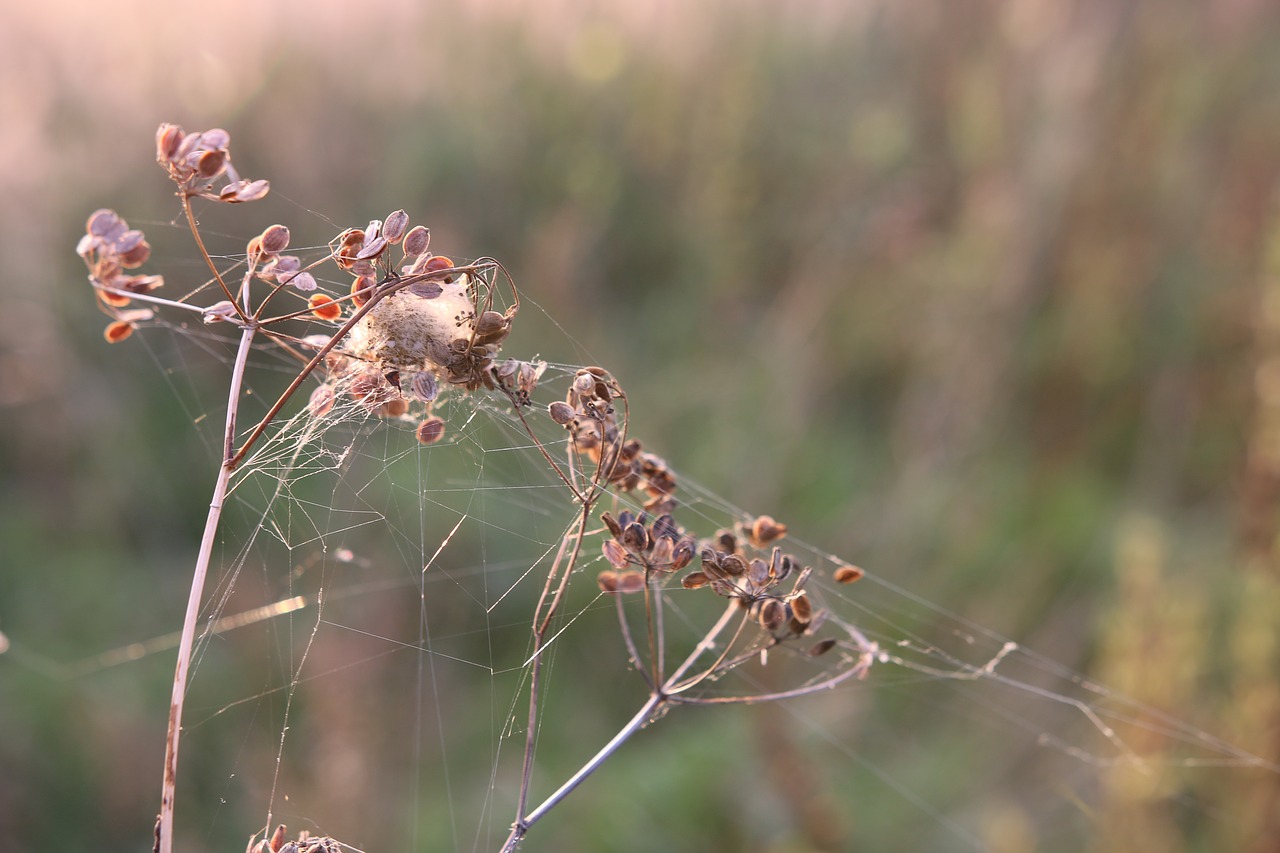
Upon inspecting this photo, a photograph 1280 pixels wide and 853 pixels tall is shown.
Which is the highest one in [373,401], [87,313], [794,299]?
[794,299]

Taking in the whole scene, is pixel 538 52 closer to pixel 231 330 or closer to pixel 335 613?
pixel 231 330

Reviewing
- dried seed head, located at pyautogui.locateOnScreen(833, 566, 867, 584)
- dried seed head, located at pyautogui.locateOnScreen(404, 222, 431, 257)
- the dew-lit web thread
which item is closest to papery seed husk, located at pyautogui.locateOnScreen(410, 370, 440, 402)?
dried seed head, located at pyautogui.locateOnScreen(404, 222, 431, 257)

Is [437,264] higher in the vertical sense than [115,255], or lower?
higher

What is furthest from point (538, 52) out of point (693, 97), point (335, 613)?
point (335, 613)

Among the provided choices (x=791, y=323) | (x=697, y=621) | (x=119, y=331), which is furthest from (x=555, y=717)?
(x=119, y=331)

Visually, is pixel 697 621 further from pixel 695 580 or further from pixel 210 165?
pixel 210 165

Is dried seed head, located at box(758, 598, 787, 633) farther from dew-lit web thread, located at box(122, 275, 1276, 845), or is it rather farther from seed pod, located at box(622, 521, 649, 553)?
dew-lit web thread, located at box(122, 275, 1276, 845)
